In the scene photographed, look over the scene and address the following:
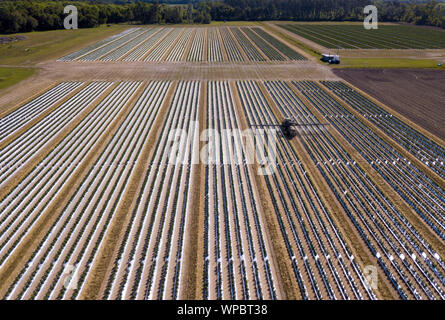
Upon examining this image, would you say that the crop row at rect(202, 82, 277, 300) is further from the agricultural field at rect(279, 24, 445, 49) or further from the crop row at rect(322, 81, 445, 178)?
the agricultural field at rect(279, 24, 445, 49)

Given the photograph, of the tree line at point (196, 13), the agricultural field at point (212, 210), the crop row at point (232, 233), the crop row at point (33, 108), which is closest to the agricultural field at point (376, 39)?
the tree line at point (196, 13)

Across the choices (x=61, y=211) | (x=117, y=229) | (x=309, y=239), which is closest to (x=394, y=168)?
(x=309, y=239)

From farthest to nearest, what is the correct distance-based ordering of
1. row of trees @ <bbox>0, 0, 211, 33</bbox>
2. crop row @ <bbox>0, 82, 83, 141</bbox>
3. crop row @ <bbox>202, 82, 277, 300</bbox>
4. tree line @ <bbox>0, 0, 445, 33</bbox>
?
1. tree line @ <bbox>0, 0, 445, 33</bbox>
2. row of trees @ <bbox>0, 0, 211, 33</bbox>
3. crop row @ <bbox>0, 82, 83, 141</bbox>
4. crop row @ <bbox>202, 82, 277, 300</bbox>

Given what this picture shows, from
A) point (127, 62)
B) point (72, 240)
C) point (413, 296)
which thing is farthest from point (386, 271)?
point (127, 62)

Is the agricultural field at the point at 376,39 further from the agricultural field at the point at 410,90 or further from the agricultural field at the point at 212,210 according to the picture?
the agricultural field at the point at 212,210

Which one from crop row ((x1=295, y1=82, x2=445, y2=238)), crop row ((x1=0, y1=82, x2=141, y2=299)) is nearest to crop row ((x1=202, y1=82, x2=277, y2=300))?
crop row ((x1=0, y1=82, x2=141, y2=299))

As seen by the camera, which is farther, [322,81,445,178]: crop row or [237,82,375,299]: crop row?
[322,81,445,178]: crop row
